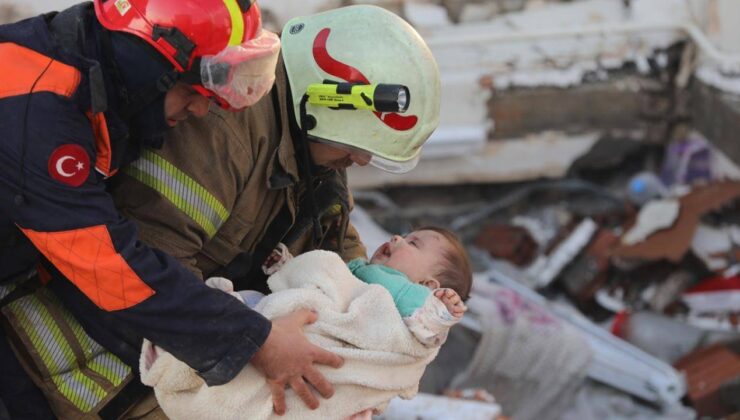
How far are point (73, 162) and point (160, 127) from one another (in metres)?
0.26

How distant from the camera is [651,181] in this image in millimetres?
6812

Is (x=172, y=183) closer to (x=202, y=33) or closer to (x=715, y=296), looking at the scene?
(x=202, y=33)

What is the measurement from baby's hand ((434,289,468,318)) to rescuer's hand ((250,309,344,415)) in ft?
1.05

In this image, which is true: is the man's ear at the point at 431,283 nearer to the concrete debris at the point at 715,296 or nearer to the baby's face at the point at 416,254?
the baby's face at the point at 416,254

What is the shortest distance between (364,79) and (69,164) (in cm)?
83

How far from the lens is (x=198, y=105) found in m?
2.46

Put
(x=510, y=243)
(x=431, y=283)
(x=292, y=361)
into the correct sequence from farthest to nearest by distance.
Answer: (x=510, y=243) < (x=431, y=283) < (x=292, y=361)

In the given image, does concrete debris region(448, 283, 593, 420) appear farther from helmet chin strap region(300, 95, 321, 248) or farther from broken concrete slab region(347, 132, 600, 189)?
helmet chin strap region(300, 95, 321, 248)

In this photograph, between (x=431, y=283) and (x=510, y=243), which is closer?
(x=431, y=283)

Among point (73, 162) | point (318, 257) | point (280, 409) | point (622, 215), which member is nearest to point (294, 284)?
point (318, 257)

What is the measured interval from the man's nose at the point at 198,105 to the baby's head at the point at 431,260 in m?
0.87

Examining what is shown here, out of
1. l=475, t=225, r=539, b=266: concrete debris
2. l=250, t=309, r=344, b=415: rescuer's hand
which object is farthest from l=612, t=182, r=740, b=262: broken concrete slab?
l=250, t=309, r=344, b=415: rescuer's hand

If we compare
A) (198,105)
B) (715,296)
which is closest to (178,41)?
(198,105)

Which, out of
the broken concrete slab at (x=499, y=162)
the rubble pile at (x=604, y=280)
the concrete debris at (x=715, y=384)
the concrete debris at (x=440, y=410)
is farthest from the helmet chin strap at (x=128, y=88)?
the broken concrete slab at (x=499, y=162)
